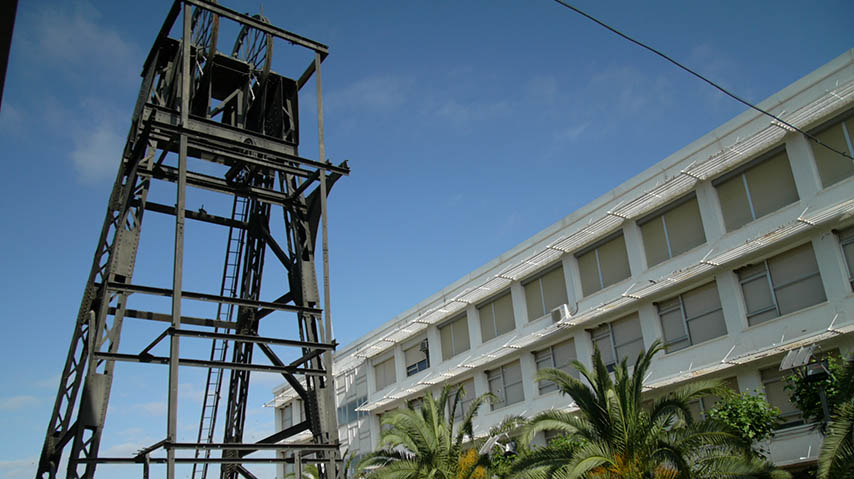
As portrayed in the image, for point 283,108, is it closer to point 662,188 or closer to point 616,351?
point 662,188

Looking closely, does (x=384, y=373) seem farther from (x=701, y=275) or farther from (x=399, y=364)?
(x=701, y=275)

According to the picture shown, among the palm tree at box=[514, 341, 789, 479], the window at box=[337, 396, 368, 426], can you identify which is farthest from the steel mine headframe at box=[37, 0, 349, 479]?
the window at box=[337, 396, 368, 426]

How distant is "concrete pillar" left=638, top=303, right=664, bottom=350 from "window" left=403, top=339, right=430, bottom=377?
1268 centimetres

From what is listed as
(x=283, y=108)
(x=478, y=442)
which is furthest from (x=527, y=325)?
(x=283, y=108)

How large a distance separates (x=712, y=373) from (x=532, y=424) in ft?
21.0

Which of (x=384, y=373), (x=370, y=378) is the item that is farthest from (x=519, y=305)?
(x=370, y=378)

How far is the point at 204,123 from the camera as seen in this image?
53.9 feet

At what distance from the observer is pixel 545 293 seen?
29797mm

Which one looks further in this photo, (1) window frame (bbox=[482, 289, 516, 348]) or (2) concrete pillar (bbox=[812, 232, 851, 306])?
(1) window frame (bbox=[482, 289, 516, 348])

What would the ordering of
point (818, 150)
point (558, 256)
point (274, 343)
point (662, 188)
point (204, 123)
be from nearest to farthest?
1. point (274, 343)
2. point (204, 123)
3. point (818, 150)
4. point (662, 188)
5. point (558, 256)

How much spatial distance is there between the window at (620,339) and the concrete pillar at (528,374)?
10.9 feet

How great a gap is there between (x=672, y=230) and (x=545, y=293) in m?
6.39

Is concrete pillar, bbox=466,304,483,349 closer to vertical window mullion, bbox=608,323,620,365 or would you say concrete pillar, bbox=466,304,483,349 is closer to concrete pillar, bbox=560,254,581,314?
concrete pillar, bbox=560,254,581,314

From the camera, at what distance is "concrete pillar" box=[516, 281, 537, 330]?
30494 millimetres
